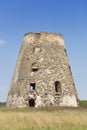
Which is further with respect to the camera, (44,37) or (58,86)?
(44,37)

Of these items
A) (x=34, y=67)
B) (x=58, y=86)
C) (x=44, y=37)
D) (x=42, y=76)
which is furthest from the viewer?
(x=44, y=37)

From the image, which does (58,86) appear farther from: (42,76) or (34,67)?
(34,67)

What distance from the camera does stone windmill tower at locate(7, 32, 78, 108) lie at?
3186cm

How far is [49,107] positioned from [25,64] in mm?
5421

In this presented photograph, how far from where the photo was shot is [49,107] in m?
30.5

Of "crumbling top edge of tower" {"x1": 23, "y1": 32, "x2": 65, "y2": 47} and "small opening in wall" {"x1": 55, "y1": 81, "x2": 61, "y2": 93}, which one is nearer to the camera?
"small opening in wall" {"x1": 55, "y1": 81, "x2": 61, "y2": 93}

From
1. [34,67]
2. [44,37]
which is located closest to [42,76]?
[34,67]

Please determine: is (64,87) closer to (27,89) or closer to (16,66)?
(27,89)

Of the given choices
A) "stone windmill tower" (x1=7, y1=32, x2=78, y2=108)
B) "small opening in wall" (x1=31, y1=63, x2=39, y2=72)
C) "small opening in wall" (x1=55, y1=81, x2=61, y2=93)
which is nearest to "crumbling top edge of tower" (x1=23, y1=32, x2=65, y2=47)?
"stone windmill tower" (x1=7, y1=32, x2=78, y2=108)

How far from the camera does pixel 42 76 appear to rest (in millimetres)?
32125

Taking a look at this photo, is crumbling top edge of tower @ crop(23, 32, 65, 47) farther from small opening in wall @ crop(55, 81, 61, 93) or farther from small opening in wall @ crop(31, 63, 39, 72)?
small opening in wall @ crop(55, 81, 61, 93)

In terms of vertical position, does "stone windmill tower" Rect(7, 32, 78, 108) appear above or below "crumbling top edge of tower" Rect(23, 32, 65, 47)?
below

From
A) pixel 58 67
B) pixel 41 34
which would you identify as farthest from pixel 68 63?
pixel 41 34

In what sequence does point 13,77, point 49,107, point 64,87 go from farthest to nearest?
point 13,77, point 64,87, point 49,107
